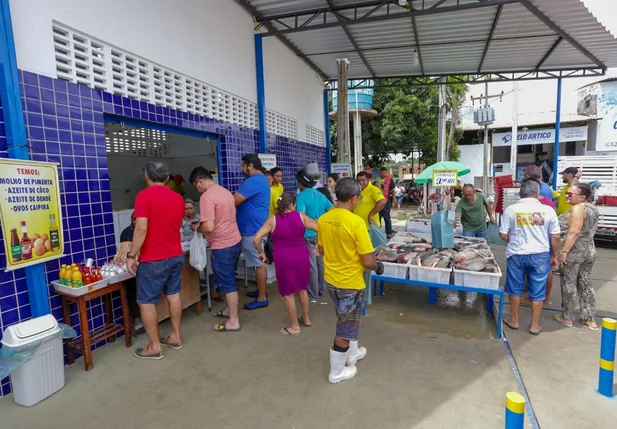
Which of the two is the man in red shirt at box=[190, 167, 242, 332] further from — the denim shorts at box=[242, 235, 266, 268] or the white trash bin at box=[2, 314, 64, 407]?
the white trash bin at box=[2, 314, 64, 407]

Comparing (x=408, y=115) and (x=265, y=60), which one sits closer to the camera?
(x=265, y=60)

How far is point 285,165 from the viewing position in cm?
815

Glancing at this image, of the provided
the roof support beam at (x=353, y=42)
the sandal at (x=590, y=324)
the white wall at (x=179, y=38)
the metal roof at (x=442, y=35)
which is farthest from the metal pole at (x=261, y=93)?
the sandal at (x=590, y=324)

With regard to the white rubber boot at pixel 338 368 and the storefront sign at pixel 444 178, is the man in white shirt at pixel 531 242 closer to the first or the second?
the storefront sign at pixel 444 178

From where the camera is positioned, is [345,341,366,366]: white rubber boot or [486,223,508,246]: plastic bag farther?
[486,223,508,246]: plastic bag

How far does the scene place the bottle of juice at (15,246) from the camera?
2.74 meters

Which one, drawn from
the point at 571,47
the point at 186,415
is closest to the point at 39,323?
the point at 186,415

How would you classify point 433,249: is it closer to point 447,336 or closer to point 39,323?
point 447,336

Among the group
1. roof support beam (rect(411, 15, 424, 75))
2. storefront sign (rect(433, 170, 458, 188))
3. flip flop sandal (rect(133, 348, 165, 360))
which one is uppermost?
roof support beam (rect(411, 15, 424, 75))

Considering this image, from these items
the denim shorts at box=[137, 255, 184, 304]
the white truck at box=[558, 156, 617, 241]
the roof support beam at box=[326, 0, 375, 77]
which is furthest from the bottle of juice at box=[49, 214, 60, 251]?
the white truck at box=[558, 156, 617, 241]

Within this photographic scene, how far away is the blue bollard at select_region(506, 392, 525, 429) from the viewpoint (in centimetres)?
142

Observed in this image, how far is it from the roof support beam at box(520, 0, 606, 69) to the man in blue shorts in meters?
4.81

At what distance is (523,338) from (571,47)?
7513 millimetres

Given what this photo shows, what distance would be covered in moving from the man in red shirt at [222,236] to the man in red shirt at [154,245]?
460mm
